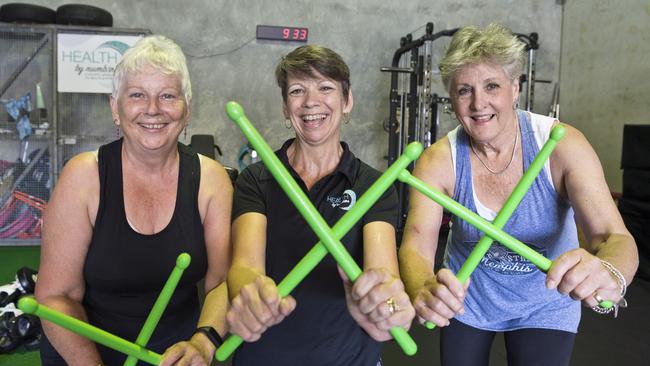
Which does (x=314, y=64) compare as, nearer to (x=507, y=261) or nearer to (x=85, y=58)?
(x=507, y=261)

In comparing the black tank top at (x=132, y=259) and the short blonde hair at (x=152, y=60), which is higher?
the short blonde hair at (x=152, y=60)

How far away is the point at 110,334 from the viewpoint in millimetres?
999

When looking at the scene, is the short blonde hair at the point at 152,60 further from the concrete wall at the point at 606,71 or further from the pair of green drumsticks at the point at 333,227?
the concrete wall at the point at 606,71

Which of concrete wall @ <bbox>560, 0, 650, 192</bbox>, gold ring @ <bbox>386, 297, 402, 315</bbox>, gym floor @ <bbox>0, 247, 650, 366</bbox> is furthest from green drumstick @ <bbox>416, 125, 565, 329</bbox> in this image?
concrete wall @ <bbox>560, 0, 650, 192</bbox>

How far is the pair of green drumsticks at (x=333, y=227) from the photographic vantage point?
2.83ft

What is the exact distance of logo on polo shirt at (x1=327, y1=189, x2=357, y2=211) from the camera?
1.38 meters

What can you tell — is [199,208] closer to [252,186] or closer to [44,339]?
[252,186]

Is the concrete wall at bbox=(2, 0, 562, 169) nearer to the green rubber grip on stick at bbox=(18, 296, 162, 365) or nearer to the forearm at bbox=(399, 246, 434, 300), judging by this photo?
the forearm at bbox=(399, 246, 434, 300)

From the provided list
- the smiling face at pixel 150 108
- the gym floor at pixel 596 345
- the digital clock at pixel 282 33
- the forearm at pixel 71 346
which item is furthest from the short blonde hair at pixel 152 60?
the digital clock at pixel 282 33

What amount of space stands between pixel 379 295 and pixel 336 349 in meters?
0.48

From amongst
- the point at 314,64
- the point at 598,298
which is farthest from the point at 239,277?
the point at 598,298

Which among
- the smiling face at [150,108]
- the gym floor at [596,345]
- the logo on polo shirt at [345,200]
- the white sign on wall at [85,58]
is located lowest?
the gym floor at [596,345]

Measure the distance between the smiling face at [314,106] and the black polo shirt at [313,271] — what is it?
117 mm

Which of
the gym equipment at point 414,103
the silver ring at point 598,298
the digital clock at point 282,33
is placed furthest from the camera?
the digital clock at point 282,33
